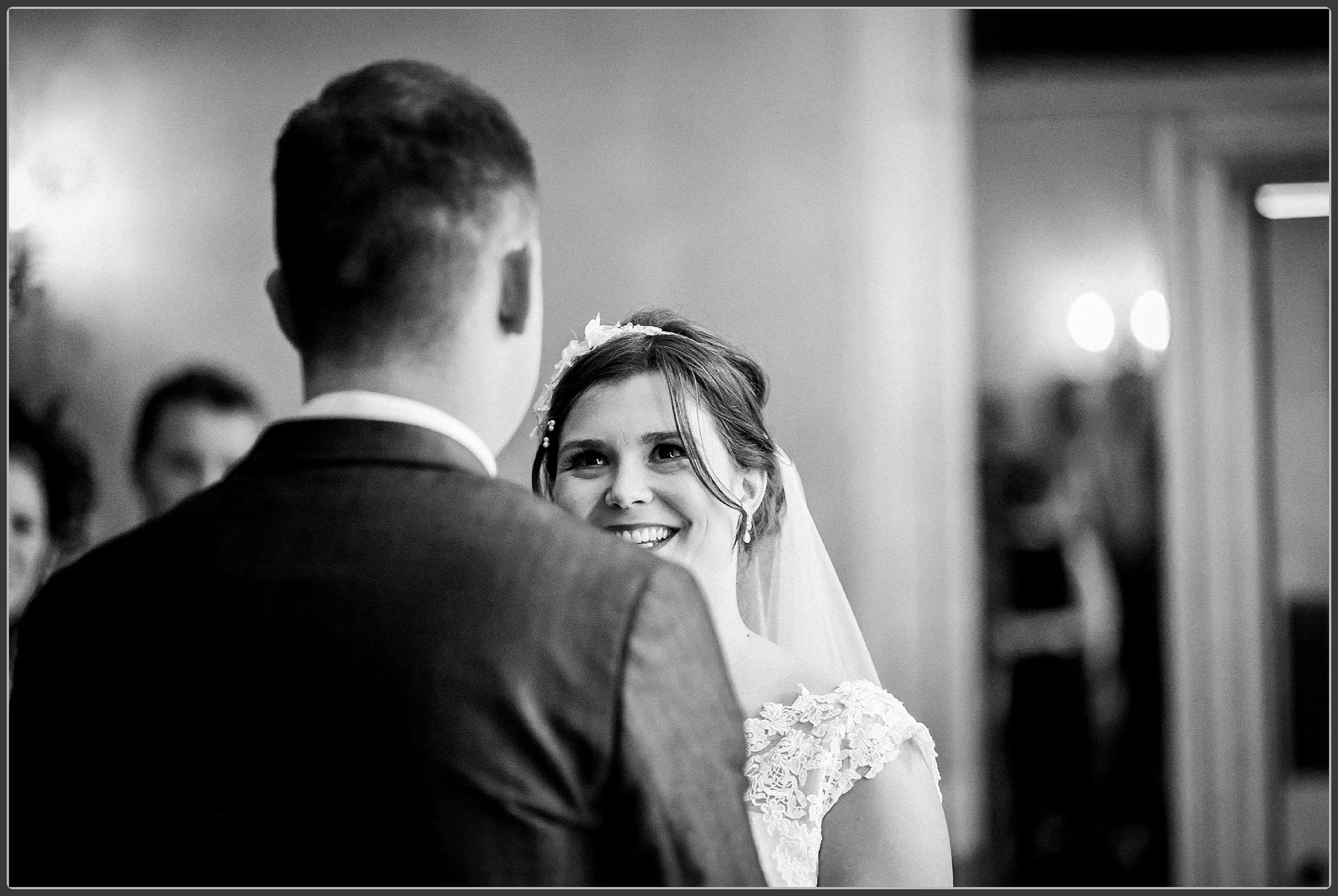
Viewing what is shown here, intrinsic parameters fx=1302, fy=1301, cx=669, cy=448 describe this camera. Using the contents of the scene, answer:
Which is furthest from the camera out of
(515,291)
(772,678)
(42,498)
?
→ (42,498)

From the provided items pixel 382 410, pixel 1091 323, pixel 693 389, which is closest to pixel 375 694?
pixel 382 410

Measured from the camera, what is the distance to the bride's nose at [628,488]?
1449 mm

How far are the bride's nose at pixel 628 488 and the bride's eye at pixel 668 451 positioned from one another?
3 centimetres

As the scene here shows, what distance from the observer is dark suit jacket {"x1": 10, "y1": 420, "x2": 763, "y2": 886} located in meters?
0.88

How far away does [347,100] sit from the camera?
0.99 metres

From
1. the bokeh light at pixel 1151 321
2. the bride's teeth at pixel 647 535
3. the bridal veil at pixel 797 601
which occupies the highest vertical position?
the bokeh light at pixel 1151 321

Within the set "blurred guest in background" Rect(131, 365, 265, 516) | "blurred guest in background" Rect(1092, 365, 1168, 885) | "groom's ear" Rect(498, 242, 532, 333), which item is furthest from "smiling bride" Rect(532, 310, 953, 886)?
"blurred guest in background" Rect(1092, 365, 1168, 885)

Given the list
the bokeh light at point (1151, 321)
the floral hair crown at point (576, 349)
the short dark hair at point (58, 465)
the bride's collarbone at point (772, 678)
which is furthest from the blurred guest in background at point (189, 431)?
the bokeh light at point (1151, 321)

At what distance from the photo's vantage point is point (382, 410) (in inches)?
37.8

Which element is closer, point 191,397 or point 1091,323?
point 191,397

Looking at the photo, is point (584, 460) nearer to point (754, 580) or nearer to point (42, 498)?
point (754, 580)

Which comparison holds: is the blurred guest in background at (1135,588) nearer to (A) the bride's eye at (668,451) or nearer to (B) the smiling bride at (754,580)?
(B) the smiling bride at (754,580)

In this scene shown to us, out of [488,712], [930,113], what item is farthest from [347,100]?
[930,113]

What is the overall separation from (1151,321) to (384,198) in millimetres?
2746
